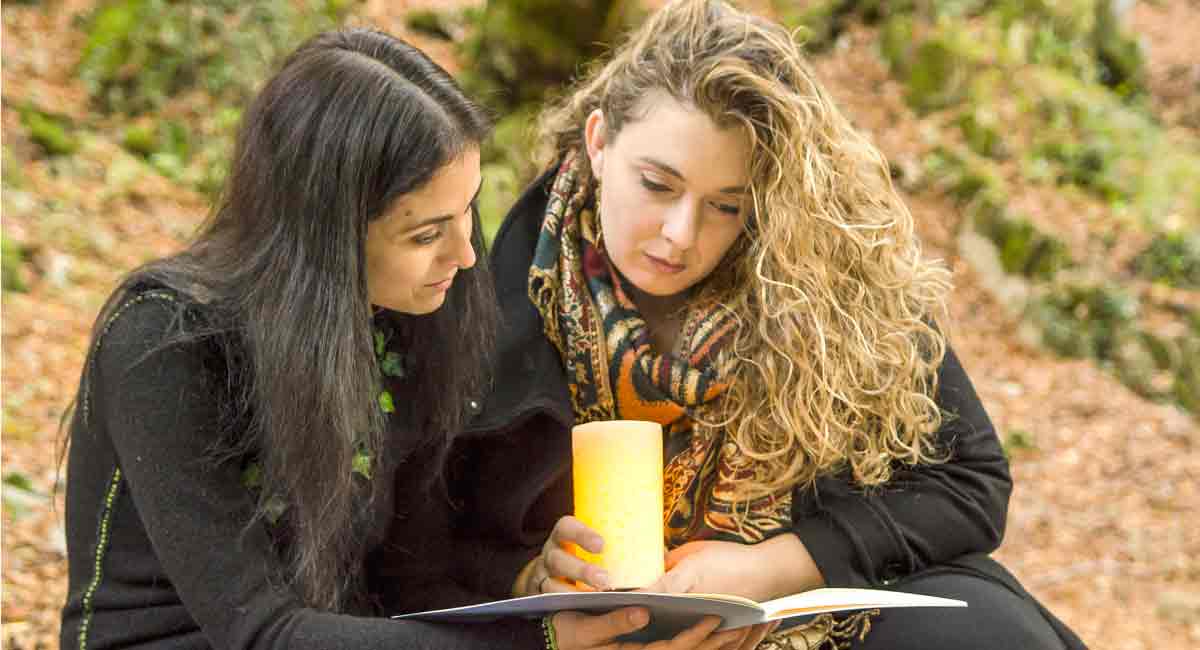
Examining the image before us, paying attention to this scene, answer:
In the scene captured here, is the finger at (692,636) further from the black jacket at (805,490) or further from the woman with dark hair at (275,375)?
the black jacket at (805,490)

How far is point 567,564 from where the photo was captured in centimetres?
208

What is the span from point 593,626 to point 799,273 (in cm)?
84

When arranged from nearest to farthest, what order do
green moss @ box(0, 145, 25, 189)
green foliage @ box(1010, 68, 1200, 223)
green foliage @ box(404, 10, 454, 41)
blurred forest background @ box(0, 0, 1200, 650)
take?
blurred forest background @ box(0, 0, 1200, 650), green moss @ box(0, 145, 25, 189), green foliage @ box(1010, 68, 1200, 223), green foliage @ box(404, 10, 454, 41)

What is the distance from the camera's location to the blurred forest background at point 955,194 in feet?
14.9

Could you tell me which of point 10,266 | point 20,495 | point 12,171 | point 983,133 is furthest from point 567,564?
point 983,133

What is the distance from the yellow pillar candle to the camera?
195cm

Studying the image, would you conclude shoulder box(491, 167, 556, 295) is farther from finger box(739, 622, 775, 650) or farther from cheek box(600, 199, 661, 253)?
finger box(739, 622, 775, 650)

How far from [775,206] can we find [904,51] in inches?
259

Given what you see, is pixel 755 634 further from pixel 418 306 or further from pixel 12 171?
pixel 12 171

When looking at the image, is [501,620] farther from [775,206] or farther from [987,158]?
[987,158]

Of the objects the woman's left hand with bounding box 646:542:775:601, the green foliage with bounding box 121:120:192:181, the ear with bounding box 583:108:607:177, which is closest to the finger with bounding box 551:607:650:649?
the woman's left hand with bounding box 646:542:775:601

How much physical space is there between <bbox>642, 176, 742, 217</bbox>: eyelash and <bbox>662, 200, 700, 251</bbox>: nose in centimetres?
4

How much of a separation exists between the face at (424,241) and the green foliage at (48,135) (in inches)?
172

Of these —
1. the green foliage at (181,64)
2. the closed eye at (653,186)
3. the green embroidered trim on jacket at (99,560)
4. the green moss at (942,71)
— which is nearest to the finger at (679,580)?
the closed eye at (653,186)
